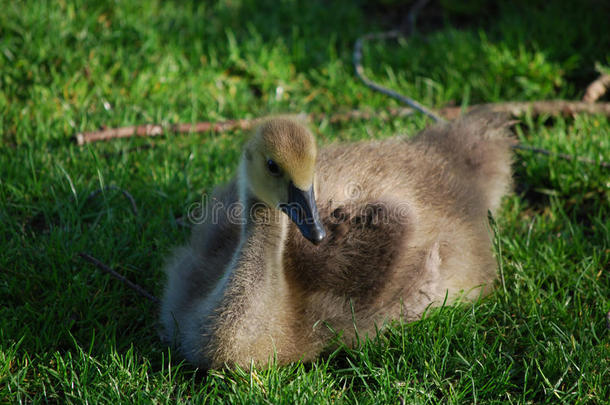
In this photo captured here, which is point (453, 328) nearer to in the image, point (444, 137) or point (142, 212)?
point (444, 137)

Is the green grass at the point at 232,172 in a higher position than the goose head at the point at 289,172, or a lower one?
lower

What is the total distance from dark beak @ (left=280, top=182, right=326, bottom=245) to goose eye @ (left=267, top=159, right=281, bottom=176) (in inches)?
3.3

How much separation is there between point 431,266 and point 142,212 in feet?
5.11

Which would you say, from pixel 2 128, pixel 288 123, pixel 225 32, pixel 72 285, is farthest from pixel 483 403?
pixel 225 32

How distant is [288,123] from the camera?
2459 mm

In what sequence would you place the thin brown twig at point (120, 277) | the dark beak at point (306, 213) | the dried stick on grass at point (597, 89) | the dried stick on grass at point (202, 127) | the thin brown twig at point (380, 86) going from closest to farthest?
1. the dark beak at point (306, 213)
2. the thin brown twig at point (120, 277)
3. the dried stick on grass at point (202, 127)
4. the thin brown twig at point (380, 86)
5. the dried stick on grass at point (597, 89)

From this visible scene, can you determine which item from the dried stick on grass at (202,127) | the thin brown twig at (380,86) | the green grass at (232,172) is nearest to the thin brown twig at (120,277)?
the green grass at (232,172)

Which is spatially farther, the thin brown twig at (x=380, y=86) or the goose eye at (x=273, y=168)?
the thin brown twig at (x=380, y=86)

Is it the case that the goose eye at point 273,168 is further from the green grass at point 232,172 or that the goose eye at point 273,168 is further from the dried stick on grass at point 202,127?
the dried stick on grass at point 202,127

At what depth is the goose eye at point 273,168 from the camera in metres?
2.39

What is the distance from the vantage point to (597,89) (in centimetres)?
429

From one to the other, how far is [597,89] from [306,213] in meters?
2.89

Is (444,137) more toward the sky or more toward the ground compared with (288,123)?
more toward the ground

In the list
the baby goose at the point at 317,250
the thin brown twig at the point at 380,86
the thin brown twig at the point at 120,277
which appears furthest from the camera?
the thin brown twig at the point at 380,86
